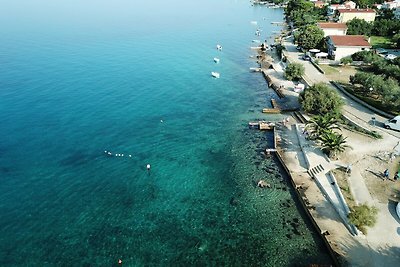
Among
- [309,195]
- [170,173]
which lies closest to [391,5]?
[309,195]

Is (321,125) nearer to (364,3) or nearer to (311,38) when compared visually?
(311,38)

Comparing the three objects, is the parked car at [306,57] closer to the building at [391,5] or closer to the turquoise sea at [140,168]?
the turquoise sea at [140,168]

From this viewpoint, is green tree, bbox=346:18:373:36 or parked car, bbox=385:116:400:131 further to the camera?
green tree, bbox=346:18:373:36

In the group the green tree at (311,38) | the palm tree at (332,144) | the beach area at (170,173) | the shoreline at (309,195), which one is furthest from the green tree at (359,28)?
the palm tree at (332,144)

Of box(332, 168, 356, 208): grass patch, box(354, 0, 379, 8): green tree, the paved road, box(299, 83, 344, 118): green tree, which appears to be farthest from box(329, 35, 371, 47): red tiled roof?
box(354, 0, 379, 8): green tree

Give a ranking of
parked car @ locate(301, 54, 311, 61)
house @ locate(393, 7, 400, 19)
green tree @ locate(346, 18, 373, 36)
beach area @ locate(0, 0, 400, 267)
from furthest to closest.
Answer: house @ locate(393, 7, 400, 19), green tree @ locate(346, 18, 373, 36), parked car @ locate(301, 54, 311, 61), beach area @ locate(0, 0, 400, 267)

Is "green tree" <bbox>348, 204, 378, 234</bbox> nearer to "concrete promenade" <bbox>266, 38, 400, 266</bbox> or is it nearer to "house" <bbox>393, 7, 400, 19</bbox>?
"concrete promenade" <bbox>266, 38, 400, 266</bbox>
